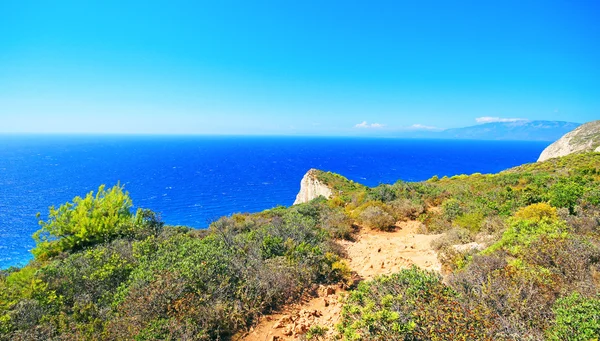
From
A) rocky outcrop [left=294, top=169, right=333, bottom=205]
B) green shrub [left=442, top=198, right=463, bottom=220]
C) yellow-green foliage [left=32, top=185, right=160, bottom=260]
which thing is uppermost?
green shrub [left=442, top=198, right=463, bottom=220]

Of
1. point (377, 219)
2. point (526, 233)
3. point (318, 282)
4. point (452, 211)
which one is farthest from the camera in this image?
point (377, 219)

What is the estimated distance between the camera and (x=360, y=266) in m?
8.80

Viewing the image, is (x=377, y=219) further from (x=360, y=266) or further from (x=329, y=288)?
(x=329, y=288)

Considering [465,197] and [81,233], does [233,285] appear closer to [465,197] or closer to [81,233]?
[81,233]

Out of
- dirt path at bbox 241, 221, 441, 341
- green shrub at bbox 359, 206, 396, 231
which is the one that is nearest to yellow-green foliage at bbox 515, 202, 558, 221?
dirt path at bbox 241, 221, 441, 341

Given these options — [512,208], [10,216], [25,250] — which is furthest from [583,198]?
[10,216]

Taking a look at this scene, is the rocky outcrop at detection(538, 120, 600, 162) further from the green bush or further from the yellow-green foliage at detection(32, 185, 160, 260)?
the yellow-green foliage at detection(32, 185, 160, 260)

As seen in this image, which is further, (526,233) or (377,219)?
(377,219)

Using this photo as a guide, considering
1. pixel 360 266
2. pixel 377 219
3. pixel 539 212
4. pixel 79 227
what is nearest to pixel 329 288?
pixel 360 266

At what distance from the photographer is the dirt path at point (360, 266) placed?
542 cm

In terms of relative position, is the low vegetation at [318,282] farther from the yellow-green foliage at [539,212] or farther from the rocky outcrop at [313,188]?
the rocky outcrop at [313,188]

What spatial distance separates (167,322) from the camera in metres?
4.84

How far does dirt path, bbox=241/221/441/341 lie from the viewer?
5422 millimetres

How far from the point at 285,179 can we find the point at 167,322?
78.5 meters
